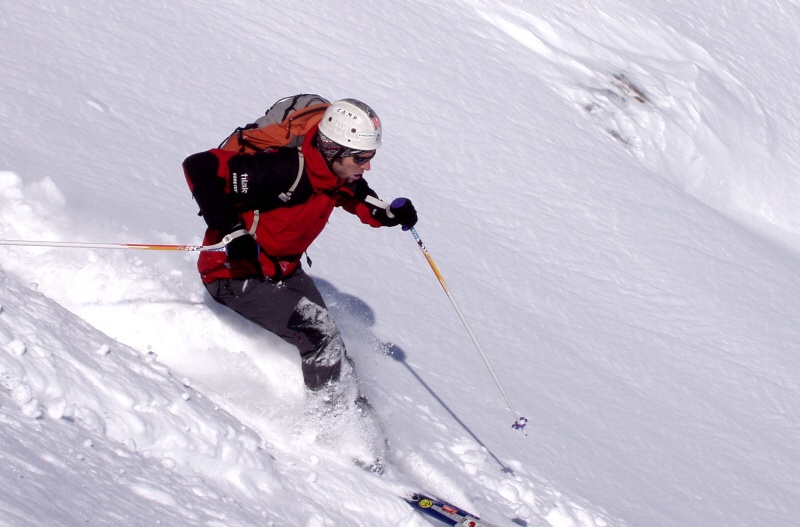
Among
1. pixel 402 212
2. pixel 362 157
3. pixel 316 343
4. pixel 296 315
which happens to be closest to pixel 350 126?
pixel 362 157

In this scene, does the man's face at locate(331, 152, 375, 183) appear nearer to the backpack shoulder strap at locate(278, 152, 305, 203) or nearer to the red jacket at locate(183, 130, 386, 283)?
the red jacket at locate(183, 130, 386, 283)

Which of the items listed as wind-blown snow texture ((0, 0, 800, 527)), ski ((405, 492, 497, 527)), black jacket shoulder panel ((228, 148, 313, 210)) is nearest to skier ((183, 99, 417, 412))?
black jacket shoulder panel ((228, 148, 313, 210))

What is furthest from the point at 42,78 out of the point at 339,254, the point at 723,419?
the point at 723,419

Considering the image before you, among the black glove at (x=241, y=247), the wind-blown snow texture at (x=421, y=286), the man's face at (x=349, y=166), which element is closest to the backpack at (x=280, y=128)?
the man's face at (x=349, y=166)

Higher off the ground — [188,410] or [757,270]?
[757,270]

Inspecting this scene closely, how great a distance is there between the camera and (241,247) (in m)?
4.25

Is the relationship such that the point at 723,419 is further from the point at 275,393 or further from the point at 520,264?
the point at 275,393

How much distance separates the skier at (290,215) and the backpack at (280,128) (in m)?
0.08

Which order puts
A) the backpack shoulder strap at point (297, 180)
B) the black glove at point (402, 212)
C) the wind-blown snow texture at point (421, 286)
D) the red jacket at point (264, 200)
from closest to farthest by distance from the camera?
the wind-blown snow texture at point (421, 286)
the red jacket at point (264, 200)
the backpack shoulder strap at point (297, 180)
the black glove at point (402, 212)

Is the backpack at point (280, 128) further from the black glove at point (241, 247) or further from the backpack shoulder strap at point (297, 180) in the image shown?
the black glove at point (241, 247)

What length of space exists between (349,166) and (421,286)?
3604 millimetres

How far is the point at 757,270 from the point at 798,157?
237 inches

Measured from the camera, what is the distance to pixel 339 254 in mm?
7680

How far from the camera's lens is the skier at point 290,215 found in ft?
13.8
